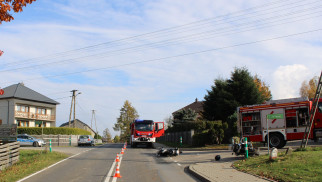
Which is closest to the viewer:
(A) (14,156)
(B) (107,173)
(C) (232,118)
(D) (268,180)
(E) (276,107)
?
(D) (268,180)

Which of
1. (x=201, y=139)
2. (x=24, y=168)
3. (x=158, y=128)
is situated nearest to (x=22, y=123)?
(x=158, y=128)

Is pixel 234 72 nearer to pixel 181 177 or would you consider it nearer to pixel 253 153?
pixel 253 153

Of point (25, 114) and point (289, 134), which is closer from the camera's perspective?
point (289, 134)

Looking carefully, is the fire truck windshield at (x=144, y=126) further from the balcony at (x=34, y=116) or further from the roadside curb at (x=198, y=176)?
the balcony at (x=34, y=116)

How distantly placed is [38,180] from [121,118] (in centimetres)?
7635

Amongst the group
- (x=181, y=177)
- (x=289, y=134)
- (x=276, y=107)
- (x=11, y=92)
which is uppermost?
(x=11, y=92)

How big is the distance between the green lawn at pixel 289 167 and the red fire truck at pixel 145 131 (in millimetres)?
17478

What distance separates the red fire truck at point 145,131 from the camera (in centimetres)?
3131

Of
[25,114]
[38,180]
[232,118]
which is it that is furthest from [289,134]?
[25,114]

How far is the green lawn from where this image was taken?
32.9 ft

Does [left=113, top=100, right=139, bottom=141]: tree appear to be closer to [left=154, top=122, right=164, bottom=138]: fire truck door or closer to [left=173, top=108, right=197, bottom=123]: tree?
[left=173, top=108, right=197, bottom=123]: tree

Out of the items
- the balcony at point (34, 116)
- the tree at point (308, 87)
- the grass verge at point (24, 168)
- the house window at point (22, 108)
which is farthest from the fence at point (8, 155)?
Answer: the tree at point (308, 87)

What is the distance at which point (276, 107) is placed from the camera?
21.3 meters

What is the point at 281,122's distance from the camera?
2081 cm
